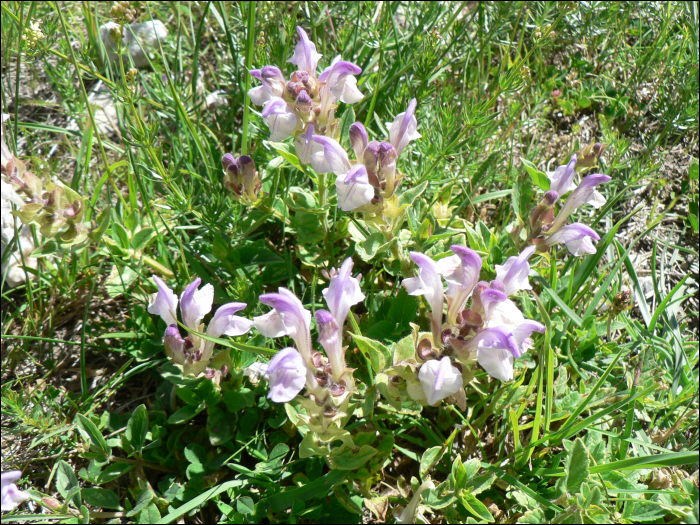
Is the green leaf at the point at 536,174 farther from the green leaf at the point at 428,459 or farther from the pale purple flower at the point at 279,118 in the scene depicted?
the green leaf at the point at 428,459

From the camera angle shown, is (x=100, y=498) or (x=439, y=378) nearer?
(x=439, y=378)

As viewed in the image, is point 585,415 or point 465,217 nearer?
point 585,415

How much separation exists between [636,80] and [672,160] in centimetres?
53

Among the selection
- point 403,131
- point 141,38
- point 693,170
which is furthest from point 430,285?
point 141,38

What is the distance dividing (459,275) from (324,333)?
48cm

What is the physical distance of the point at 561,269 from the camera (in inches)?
106

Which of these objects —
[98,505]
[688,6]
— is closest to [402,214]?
[98,505]

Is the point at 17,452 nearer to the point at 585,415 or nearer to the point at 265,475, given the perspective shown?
the point at 265,475

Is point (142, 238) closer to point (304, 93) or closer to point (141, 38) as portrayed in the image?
point (304, 93)

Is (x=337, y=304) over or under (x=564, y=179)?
under

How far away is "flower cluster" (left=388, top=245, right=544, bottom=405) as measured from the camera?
1.58m

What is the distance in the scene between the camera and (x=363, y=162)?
2025 mm

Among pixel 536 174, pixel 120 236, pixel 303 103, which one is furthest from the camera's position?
pixel 120 236

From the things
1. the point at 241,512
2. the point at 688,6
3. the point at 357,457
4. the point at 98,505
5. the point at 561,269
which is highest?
the point at 688,6
